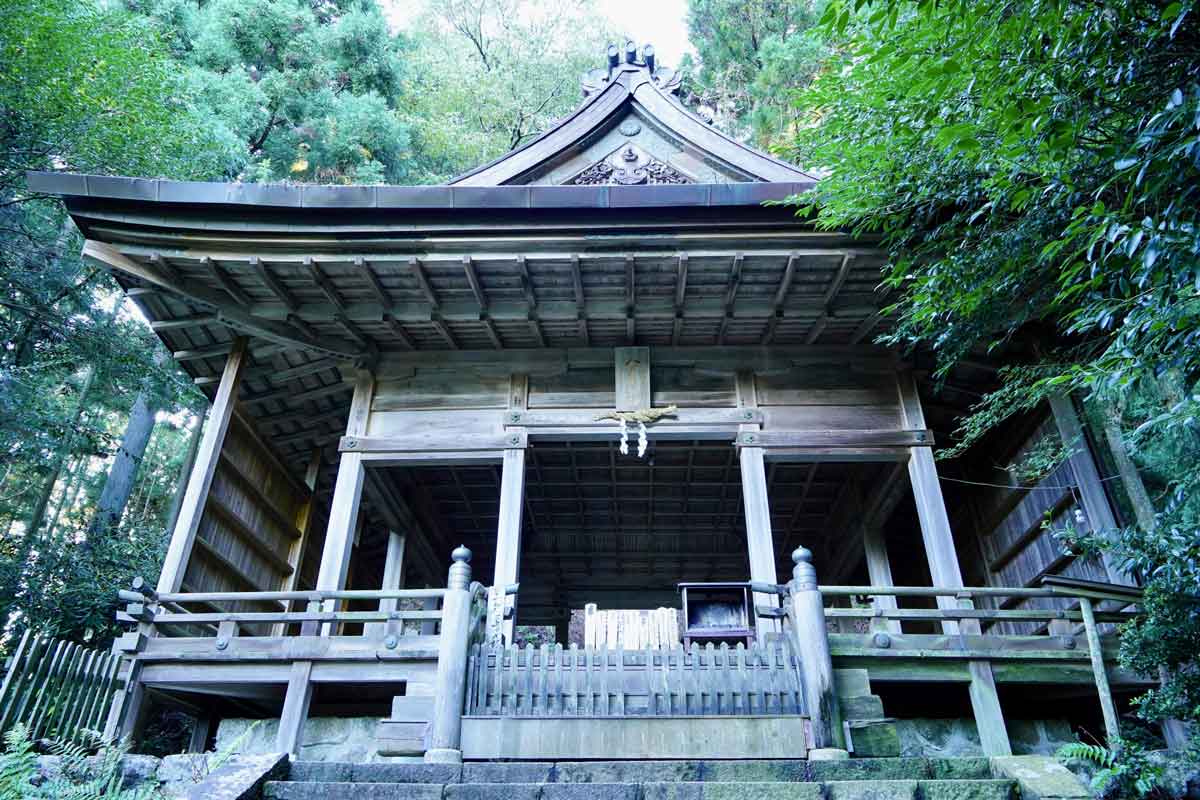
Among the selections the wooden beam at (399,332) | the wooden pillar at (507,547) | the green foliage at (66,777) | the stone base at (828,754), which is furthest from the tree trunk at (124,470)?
the stone base at (828,754)

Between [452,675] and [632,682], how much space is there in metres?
1.28

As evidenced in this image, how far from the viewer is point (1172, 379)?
737cm

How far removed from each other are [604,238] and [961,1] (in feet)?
12.5

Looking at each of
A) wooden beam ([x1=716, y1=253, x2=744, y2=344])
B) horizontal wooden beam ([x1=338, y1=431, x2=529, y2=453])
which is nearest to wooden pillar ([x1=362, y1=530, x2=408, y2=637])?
horizontal wooden beam ([x1=338, y1=431, x2=529, y2=453])

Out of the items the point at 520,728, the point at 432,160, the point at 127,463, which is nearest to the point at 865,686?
the point at 520,728

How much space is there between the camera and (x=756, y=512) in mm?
8180

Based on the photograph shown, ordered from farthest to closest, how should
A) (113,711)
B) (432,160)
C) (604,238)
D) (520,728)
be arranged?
(432,160) < (604,238) < (113,711) < (520,728)

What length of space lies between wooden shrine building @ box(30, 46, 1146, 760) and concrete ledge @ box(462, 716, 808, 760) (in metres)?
0.02

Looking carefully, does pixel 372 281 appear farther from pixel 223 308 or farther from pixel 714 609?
pixel 714 609

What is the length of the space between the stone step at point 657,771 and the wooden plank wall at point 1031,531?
3.79 metres

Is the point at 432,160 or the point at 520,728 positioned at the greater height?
the point at 432,160

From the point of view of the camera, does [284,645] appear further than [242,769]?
Yes

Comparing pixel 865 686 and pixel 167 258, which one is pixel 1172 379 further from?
pixel 167 258

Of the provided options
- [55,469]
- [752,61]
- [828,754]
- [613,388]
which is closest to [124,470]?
[55,469]
